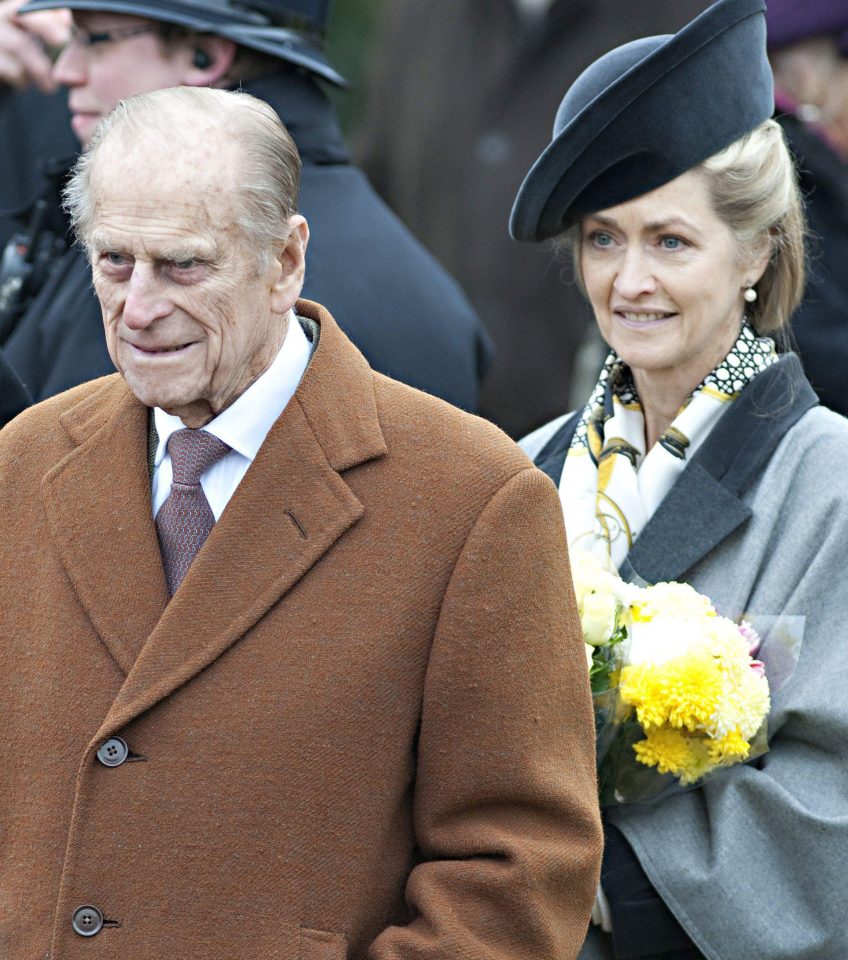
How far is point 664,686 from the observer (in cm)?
302

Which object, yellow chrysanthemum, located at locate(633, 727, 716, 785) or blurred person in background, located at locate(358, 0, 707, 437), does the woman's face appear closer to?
yellow chrysanthemum, located at locate(633, 727, 716, 785)

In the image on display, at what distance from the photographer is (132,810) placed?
100 inches

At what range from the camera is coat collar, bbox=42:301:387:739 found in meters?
2.55

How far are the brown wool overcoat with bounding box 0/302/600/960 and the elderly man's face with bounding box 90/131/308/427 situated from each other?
6.6 inches

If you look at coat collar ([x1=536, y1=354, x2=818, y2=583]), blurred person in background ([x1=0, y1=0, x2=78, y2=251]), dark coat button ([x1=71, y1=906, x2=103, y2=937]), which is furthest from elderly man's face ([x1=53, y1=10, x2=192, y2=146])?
dark coat button ([x1=71, y1=906, x2=103, y2=937])

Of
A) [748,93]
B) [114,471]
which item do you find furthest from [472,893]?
[748,93]

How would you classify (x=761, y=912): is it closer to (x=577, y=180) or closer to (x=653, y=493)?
(x=653, y=493)

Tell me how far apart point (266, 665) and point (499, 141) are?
4140 mm

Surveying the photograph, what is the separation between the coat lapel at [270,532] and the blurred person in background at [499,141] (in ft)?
11.8

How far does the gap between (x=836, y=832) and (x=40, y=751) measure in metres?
1.41

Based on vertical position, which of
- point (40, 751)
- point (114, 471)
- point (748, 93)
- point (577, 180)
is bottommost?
point (40, 751)

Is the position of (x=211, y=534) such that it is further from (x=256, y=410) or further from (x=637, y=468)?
(x=637, y=468)

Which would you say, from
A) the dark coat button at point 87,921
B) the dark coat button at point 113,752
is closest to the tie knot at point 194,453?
the dark coat button at point 113,752

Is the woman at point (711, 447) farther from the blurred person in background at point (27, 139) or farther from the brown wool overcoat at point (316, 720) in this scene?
the blurred person in background at point (27, 139)
